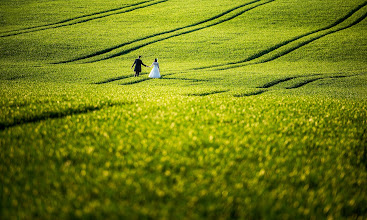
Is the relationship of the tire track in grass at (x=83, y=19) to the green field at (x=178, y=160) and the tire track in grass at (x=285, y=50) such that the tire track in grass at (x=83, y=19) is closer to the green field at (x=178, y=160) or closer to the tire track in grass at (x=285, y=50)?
the tire track in grass at (x=285, y=50)

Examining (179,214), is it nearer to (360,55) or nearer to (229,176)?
(229,176)

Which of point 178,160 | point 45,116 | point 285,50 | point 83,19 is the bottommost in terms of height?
point 285,50

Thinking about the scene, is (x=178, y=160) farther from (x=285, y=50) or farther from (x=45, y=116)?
(x=285, y=50)

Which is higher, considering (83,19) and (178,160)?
(83,19)

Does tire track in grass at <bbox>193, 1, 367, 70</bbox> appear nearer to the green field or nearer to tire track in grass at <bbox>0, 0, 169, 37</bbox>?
the green field

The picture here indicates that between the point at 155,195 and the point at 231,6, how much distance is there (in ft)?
242

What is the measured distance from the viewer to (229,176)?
5.41 m

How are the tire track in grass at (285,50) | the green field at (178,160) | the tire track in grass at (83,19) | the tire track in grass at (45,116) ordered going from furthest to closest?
the tire track in grass at (83,19), the tire track in grass at (285,50), the tire track in grass at (45,116), the green field at (178,160)

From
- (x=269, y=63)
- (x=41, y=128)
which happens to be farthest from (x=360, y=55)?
(x=41, y=128)

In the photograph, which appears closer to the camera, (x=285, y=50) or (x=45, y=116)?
(x=45, y=116)

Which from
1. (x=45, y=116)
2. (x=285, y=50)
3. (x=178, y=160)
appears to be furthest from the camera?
(x=285, y=50)

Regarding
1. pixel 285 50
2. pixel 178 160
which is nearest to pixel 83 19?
pixel 285 50

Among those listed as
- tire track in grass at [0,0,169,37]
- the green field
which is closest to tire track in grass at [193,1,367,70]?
the green field

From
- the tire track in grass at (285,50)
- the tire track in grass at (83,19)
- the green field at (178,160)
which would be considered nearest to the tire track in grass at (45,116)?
the green field at (178,160)
